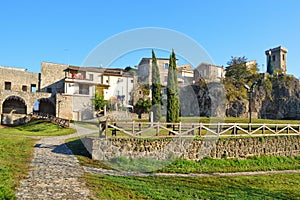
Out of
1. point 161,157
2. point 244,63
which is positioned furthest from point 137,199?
point 244,63

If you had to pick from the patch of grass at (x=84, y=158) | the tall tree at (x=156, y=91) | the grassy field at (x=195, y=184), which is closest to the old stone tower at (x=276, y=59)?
the tall tree at (x=156, y=91)

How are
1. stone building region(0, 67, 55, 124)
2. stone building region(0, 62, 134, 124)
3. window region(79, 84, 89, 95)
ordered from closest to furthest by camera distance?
stone building region(0, 67, 55, 124) → stone building region(0, 62, 134, 124) → window region(79, 84, 89, 95)

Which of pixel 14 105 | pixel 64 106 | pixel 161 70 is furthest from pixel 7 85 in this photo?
pixel 161 70

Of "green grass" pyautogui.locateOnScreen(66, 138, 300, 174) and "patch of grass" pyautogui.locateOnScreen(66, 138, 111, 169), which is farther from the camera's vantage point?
"green grass" pyautogui.locateOnScreen(66, 138, 300, 174)

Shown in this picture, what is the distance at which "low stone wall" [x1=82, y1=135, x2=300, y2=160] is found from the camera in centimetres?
1073

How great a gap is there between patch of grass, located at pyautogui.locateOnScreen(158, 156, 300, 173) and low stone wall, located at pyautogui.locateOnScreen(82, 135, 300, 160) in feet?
1.37

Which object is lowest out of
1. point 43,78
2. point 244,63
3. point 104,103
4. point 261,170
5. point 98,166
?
point 261,170

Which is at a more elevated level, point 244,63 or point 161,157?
point 244,63

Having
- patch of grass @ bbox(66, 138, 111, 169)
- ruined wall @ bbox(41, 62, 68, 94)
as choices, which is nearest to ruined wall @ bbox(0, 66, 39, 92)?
ruined wall @ bbox(41, 62, 68, 94)

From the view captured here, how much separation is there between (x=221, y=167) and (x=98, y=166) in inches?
239

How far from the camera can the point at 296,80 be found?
4456 centimetres

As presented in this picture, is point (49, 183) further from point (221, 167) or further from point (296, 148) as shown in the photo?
point (296, 148)

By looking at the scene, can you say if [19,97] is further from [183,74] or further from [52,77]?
[183,74]

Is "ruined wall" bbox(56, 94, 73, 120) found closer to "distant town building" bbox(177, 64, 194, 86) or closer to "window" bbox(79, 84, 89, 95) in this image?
"window" bbox(79, 84, 89, 95)
